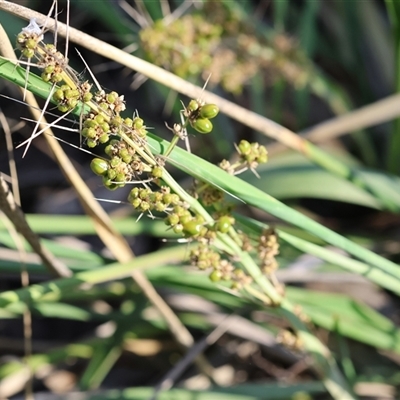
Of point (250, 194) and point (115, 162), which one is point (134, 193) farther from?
point (250, 194)

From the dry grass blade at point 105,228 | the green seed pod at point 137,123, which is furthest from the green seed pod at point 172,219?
the dry grass blade at point 105,228

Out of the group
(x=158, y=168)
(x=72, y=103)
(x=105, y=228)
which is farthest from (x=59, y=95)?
(x=105, y=228)

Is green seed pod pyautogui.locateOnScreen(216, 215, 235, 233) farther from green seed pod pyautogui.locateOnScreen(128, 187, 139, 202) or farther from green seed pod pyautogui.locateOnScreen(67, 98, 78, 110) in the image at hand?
green seed pod pyautogui.locateOnScreen(67, 98, 78, 110)

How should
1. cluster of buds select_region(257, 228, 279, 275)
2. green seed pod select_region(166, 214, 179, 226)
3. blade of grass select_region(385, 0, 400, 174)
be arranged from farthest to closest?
blade of grass select_region(385, 0, 400, 174) < cluster of buds select_region(257, 228, 279, 275) < green seed pod select_region(166, 214, 179, 226)

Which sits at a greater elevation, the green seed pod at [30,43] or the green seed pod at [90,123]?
the green seed pod at [30,43]

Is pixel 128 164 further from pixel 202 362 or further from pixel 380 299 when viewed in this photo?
pixel 380 299

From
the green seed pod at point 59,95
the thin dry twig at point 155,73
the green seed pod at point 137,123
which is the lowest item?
the green seed pod at point 59,95

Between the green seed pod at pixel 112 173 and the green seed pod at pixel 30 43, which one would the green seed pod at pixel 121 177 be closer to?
the green seed pod at pixel 112 173

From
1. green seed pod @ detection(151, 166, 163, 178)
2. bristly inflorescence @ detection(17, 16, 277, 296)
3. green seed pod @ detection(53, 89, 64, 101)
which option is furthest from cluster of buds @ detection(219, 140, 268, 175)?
green seed pod @ detection(53, 89, 64, 101)
